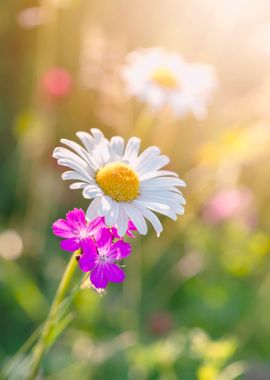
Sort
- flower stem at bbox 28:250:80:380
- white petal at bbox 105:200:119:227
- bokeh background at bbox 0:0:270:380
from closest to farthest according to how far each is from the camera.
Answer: white petal at bbox 105:200:119:227
flower stem at bbox 28:250:80:380
bokeh background at bbox 0:0:270:380

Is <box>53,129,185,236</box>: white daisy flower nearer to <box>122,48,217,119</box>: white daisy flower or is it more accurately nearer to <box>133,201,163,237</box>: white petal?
<box>133,201,163,237</box>: white petal

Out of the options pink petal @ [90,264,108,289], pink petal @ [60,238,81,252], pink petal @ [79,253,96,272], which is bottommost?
pink petal @ [90,264,108,289]

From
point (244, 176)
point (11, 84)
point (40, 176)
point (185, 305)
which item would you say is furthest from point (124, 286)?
point (11, 84)

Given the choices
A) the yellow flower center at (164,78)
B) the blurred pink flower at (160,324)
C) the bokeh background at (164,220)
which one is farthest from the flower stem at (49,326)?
the yellow flower center at (164,78)

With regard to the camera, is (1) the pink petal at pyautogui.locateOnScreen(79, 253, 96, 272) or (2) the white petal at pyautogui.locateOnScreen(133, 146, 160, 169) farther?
(2) the white petal at pyautogui.locateOnScreen(133, 146, 160, 169)

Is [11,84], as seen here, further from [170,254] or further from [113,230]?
[113,230]

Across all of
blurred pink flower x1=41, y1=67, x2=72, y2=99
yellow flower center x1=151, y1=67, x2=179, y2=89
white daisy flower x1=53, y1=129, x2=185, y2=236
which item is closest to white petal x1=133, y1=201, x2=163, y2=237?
white daisy flower x1=53, y1=129, x2=185, y2=236

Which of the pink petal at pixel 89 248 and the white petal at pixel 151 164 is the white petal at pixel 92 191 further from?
the white petal at pixel 151 164

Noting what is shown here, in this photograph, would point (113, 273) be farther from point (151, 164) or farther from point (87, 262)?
point (151, 164)
